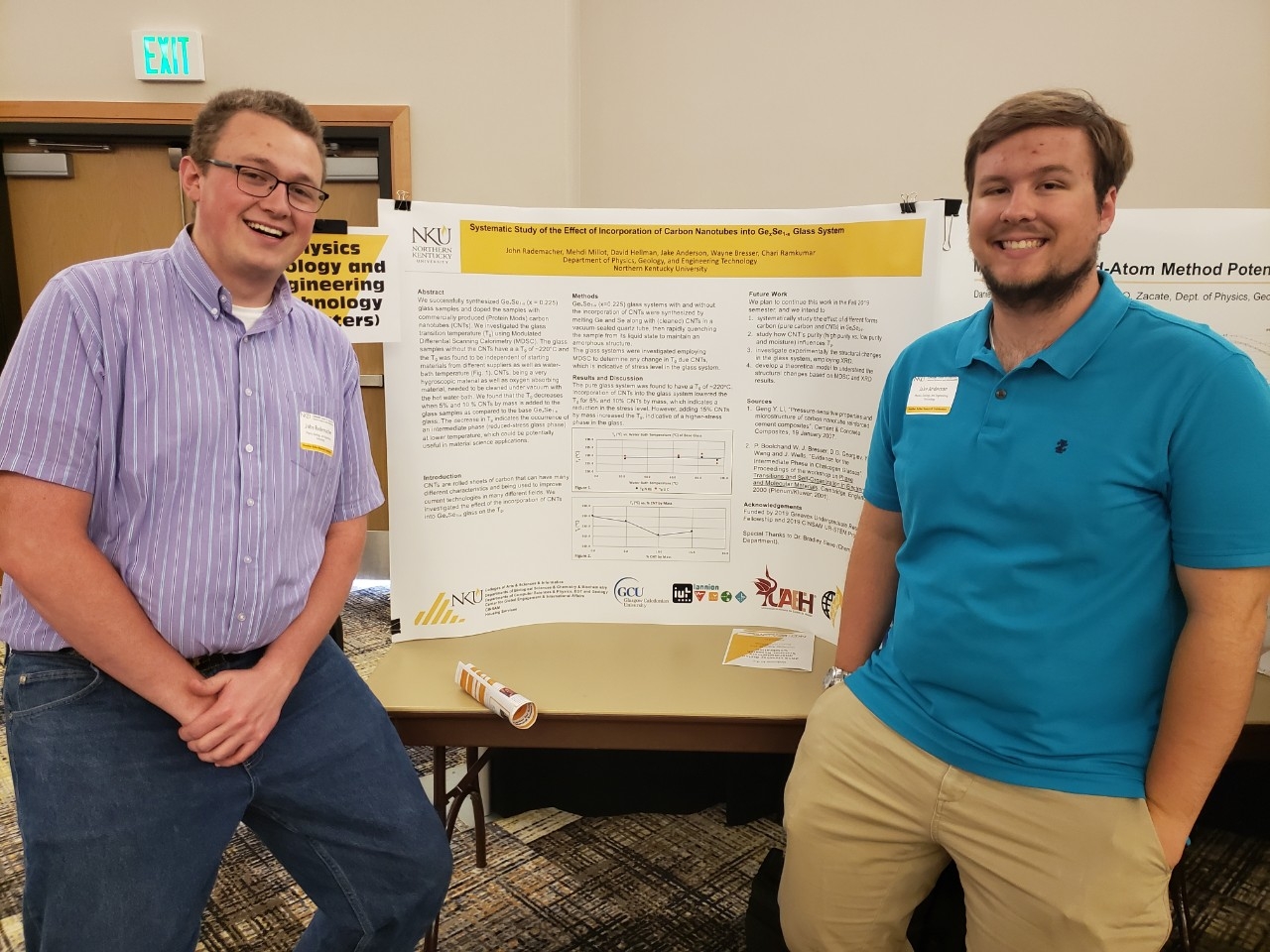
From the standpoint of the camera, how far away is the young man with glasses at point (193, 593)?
1086 millimetres

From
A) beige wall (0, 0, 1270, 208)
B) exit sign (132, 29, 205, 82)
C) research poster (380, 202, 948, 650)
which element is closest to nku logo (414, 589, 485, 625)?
research poster (380, 202, 948, 650)

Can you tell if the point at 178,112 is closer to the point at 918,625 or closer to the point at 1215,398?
the point at 918,625

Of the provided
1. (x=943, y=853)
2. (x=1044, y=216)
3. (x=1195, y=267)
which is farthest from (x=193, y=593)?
(x=1195, y=267)

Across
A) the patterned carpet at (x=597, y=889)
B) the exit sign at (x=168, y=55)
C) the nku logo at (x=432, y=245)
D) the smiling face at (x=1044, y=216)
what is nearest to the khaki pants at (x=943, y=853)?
the patterned carpet at (x=597, y=889)

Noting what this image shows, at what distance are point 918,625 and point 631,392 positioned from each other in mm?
803

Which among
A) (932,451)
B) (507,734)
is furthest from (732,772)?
(932,451)

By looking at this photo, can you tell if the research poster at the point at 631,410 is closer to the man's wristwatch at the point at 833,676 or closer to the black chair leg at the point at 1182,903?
the man's wristwatch at the point at 833,676

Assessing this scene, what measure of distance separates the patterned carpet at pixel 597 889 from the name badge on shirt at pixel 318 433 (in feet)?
3.81

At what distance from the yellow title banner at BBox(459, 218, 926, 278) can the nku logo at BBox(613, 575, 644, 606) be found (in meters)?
0.68

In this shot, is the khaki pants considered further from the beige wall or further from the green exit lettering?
the green exit lettering

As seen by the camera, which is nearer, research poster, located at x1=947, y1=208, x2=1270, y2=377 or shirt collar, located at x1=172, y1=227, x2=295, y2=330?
shirt collar, located at x1=172, y1=227, x2=295, y2=330

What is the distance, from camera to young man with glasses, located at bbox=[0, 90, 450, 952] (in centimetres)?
109

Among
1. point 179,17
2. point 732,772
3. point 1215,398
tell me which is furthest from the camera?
point 179,17

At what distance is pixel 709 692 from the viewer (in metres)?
1.53
